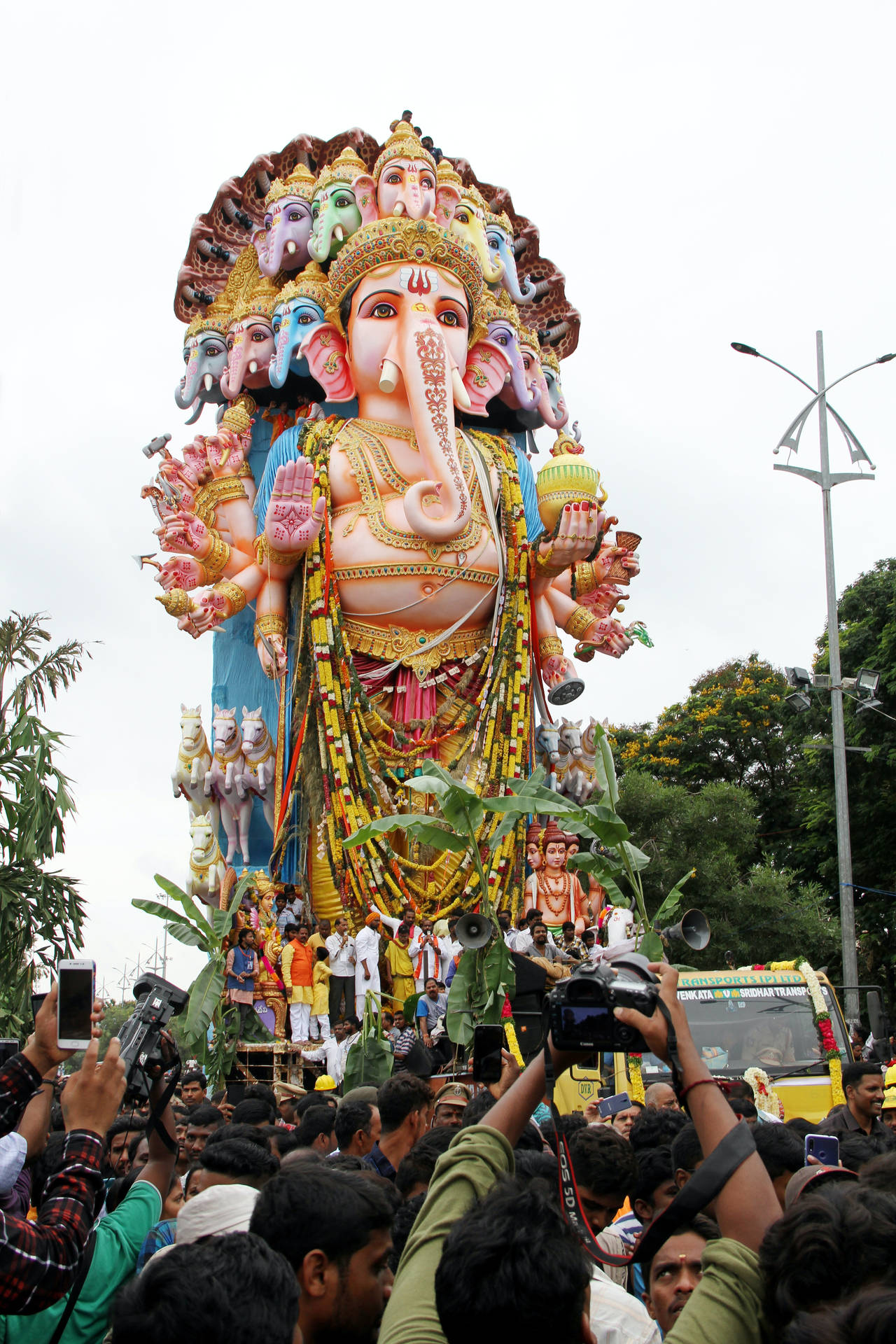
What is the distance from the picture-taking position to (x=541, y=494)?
1494 cm

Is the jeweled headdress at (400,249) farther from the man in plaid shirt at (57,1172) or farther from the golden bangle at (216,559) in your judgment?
the man in plaid shirt at (57,1172)

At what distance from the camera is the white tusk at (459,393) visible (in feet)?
48.2

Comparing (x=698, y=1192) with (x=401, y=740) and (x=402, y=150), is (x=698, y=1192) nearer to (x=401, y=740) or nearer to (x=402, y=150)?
(x=401, y=740)

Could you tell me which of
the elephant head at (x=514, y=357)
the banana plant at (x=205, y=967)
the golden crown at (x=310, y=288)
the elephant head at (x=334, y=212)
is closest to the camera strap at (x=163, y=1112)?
the banana plant at (x=205, y=967)

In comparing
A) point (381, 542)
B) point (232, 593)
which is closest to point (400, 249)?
point (381, 542)

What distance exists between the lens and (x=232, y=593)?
1455 cm

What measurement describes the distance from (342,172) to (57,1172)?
1493 cm

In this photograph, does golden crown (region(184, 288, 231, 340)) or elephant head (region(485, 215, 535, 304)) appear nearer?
elephant head (region(485, 215, 535, 304))

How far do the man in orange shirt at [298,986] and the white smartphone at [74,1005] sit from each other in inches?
397

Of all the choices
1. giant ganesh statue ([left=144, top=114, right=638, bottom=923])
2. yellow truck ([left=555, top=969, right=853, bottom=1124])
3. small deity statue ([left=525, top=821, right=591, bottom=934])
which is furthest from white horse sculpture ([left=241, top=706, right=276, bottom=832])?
yellow truck ([left=555, top=969, right=853, bottom=1124])

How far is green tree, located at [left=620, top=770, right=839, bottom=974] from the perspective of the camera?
21.0 meters

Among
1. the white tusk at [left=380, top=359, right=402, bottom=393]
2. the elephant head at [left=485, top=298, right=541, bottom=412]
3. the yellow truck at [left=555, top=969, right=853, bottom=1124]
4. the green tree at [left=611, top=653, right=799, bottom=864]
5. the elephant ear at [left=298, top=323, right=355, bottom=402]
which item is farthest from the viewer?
the green tree at [left=611, top=653, right=799, bottom=864]

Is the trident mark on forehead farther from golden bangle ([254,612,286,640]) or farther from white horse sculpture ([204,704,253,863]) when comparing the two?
white horse sculpture ([204,704,253,863])

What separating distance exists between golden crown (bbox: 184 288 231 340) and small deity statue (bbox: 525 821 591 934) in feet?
26.2
